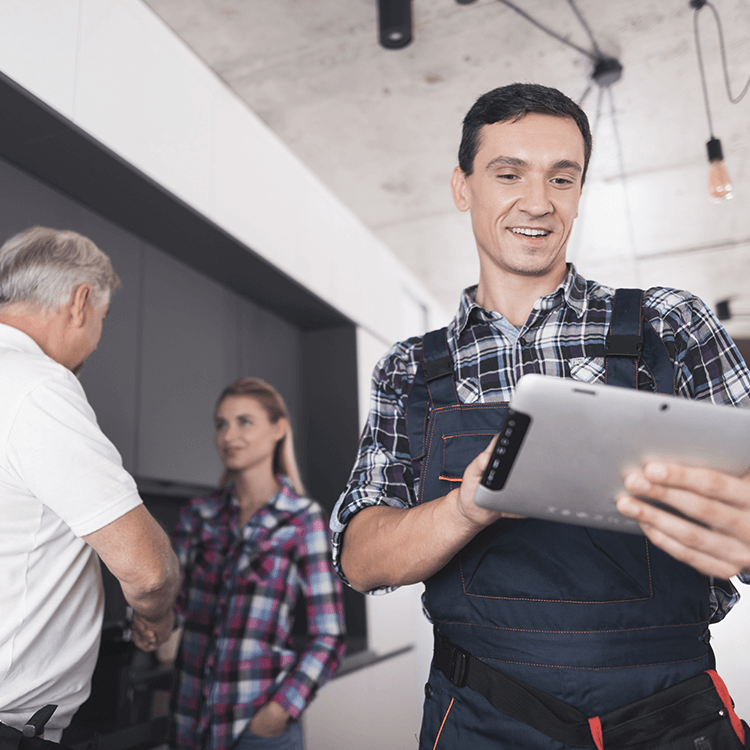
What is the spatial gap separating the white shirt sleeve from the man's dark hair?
813mm

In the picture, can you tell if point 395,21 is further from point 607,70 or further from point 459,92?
point 607,70

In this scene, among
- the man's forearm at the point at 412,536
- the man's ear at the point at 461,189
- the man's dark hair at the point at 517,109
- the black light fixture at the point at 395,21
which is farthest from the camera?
the black light fixture at the point at 395,21

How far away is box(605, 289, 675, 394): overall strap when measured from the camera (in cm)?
94

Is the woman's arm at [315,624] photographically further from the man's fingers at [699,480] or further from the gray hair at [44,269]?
the man's fingers at [699,480]

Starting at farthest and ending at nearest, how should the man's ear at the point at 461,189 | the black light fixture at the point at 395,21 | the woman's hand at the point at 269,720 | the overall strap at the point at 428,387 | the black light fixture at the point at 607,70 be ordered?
1. the black light fixture at the point at 607,70
2. the black light fixture at the point at 395,21
3. the woman's hand at the point at 269,720
4. the man's ear at the point at 461,189
5. the overall strap at the point at 428,387

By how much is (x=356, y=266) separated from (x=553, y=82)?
5.07 feet

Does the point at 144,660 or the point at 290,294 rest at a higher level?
the point at 290,294

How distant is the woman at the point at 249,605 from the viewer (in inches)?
73.9

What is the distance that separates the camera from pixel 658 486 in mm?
668

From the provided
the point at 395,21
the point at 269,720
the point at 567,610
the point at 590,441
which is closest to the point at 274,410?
the point at 269,720

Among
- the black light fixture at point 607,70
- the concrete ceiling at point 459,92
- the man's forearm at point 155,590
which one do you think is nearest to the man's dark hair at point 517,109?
the man's forearm at point 155,590

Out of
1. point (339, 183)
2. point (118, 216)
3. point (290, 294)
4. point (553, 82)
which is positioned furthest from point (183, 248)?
point (553, 82)

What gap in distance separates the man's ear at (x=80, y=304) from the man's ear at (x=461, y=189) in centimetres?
76

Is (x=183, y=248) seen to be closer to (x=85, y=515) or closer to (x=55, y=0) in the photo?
(x=55, y=0)
